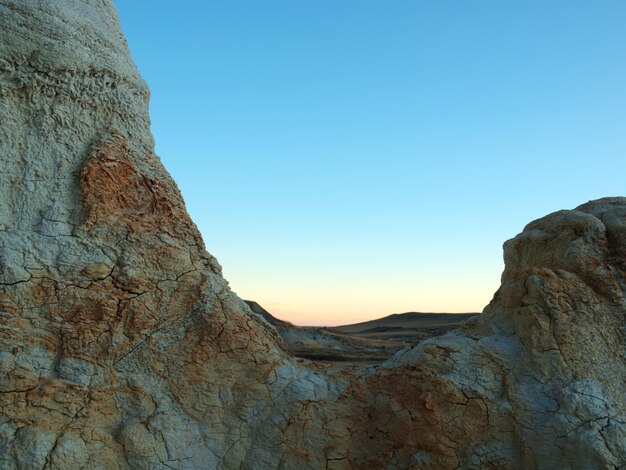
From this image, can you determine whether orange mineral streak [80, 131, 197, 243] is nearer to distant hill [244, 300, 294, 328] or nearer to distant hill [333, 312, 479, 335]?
distant hill [244, 300, 294, 328]

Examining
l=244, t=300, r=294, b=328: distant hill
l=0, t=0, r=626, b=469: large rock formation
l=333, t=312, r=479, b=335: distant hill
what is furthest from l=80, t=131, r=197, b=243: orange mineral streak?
l=333, t=312, r=479, b=335: distant hill

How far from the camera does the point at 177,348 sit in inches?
156

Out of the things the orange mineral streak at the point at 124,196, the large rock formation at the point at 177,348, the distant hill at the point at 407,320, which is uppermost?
the distant hill at the point at 407,320

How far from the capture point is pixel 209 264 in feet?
14.4

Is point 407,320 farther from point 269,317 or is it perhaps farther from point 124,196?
point 124,196

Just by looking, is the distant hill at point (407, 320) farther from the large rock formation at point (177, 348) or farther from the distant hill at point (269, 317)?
the large rock formation at point (177, 348)

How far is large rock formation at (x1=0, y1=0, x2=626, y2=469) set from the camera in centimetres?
362

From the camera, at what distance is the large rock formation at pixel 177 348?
11.9ft

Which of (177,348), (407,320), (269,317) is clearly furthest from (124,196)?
(407,320)

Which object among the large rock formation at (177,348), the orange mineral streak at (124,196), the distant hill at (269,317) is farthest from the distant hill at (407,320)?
the orange mineral streak at (124,196)

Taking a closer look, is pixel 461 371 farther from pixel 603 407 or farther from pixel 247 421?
pixel 247 421

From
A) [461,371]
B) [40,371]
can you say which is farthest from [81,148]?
[461,371]

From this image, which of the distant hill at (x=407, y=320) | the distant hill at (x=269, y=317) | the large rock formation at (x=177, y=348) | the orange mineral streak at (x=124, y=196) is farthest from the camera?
the distant hill at (x=407, y=320)

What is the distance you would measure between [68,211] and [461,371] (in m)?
2.59
